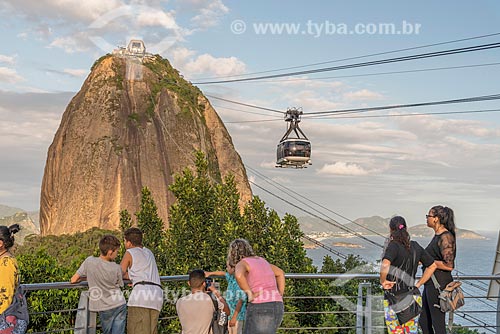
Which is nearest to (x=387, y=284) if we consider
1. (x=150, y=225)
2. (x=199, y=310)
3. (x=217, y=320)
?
(x=217, y=320)

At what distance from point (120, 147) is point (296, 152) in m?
41.7

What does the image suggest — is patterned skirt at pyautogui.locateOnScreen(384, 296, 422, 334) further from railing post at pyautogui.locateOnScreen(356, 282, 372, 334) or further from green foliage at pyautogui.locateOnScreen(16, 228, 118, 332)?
green foliage at pyautogui.locateOnScreen(16, 228, 118, 332)

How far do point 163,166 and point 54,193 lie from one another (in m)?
12.0

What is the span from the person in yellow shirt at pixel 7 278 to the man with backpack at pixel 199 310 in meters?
Result: 1.40

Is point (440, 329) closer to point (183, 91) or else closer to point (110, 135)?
point (110, 135)

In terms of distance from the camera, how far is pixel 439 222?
6570 mm

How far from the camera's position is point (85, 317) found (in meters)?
6.39

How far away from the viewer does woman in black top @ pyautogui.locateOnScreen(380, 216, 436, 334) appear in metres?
6.22

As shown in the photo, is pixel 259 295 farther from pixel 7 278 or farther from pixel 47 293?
pixel 47 293

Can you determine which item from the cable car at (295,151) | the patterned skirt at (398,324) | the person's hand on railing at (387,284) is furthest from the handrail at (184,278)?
the cable car at (295,151)

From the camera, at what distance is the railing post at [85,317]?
640 cm

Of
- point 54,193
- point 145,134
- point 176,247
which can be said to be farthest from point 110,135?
point 176,247

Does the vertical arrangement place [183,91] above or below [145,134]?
above

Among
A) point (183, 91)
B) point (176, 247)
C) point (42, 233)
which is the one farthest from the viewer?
point (183, 91)
